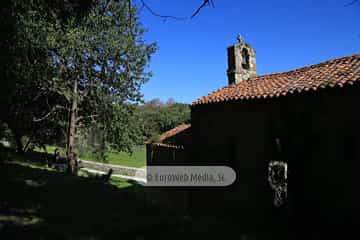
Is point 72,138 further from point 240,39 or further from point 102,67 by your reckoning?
point 240,39

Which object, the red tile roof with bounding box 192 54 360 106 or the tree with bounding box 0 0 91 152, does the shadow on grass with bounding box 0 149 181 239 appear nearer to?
the red tile roof with bounding box 192 54 360 106

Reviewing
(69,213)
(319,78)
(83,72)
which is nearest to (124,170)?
(83,72)

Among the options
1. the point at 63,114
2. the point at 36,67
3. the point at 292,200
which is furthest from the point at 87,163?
the point at 292,200

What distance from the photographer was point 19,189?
28.9 feet

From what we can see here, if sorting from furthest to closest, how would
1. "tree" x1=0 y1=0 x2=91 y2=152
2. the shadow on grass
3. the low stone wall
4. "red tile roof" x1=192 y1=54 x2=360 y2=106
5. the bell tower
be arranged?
the low stone wall < the bell tower < "tree" x1=0 y1=0 x2=91 y2=152 < "red tile roof" x1=192 y1=54 x2=360 y2=106 < the shadow on grass

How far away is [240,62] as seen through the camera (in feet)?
47.5

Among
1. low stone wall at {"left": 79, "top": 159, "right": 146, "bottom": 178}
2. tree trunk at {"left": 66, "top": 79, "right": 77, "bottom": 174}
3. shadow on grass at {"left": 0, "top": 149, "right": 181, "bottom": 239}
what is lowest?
low stone wall at {"left": 79, "top": 159, "right": 146, "bottom": 178}

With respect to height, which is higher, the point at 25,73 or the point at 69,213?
the point at 25,73

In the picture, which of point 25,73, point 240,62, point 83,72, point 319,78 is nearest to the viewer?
point 319,78

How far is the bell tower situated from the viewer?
562 inches

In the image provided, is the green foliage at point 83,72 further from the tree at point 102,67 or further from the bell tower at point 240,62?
the bell tower at point 240,62

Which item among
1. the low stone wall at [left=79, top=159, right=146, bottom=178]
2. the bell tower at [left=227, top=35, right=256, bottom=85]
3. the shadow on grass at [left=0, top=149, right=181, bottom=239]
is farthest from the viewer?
the low stone wall at [left=79, top=159, right=146, bottom=178]

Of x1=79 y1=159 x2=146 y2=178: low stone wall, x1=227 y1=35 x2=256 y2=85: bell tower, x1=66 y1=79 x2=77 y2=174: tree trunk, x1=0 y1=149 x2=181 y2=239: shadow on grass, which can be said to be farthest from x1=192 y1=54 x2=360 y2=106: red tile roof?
x1=79 y1=159 x2=146 y2=178: low stone wall

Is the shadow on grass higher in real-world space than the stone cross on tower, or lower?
lower
